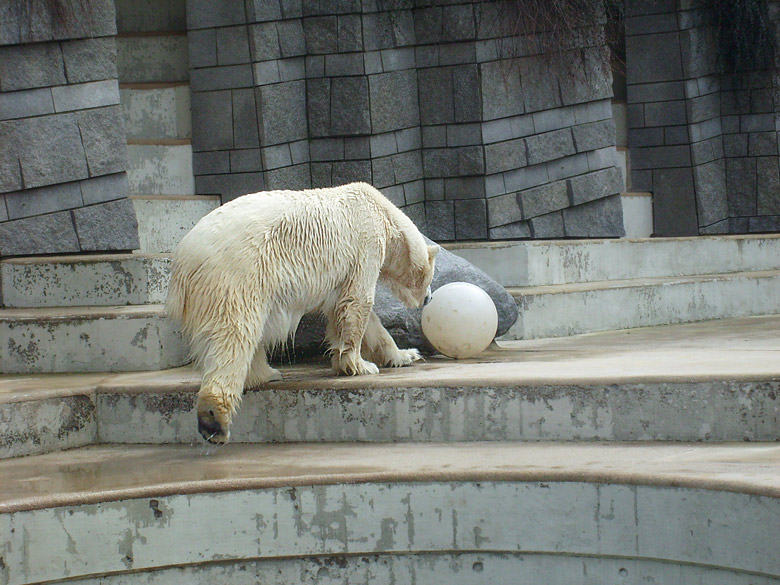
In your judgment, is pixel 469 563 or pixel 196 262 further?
pixel 196 262

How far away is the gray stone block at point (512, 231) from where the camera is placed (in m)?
7.36

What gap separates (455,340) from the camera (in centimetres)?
481

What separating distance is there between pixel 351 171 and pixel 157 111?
1452 millimetres

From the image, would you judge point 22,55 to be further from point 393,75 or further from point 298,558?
point 298,558

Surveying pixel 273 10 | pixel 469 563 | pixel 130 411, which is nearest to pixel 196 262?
pixel 130 411

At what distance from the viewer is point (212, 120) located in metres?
7.07

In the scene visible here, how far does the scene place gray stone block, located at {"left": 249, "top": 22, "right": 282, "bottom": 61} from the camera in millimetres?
6828

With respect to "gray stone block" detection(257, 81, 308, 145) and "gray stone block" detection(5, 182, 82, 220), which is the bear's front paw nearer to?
"gray stone block" detection(5, 182, 82, 220)

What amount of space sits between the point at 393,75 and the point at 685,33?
302cm

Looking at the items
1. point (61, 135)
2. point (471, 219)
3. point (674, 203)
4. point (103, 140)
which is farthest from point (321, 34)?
point (674, 203)

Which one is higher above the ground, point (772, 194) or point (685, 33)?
point (685, 33)

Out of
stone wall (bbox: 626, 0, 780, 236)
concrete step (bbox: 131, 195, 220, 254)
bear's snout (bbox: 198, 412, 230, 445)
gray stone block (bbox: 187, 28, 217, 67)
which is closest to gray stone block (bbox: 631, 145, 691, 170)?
stone wall (bbox: 626, 0, 780, 236)

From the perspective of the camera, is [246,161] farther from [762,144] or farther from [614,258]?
[762,144]

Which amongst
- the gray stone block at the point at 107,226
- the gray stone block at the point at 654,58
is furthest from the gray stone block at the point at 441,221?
the gray stone block at the point at 654,58
